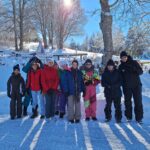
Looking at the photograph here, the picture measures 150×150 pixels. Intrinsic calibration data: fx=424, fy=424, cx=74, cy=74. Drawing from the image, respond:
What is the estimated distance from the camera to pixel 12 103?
12.1 meters

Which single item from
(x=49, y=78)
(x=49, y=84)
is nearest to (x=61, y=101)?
(x=49, y=84)

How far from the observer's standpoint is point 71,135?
9.27 m

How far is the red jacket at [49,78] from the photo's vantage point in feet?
37.9

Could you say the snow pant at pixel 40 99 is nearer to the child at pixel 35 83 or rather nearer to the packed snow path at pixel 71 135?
the child at pixel 35 83

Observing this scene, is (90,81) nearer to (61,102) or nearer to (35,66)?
(61,102)

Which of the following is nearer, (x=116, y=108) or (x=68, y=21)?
(x=116, y=108)

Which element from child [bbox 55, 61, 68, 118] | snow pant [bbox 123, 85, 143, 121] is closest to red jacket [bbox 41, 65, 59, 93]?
child [bbox 55, 61, 68, 118]

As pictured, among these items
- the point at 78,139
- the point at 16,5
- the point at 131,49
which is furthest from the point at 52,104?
the point at 16,5

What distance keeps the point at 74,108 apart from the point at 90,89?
0.71 m

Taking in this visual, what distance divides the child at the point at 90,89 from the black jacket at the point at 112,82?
37cm

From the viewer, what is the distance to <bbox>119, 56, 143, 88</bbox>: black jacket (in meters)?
10.9

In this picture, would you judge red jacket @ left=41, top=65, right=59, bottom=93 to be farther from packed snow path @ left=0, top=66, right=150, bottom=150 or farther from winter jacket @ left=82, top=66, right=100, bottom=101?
packed snow path @ left=0, top=66, right=150, bottom=150

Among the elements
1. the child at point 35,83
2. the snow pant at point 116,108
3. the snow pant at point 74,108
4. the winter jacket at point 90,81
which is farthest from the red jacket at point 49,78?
the snow pant at point 116,108

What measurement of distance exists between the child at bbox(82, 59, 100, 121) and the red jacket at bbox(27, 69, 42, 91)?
127 cm
